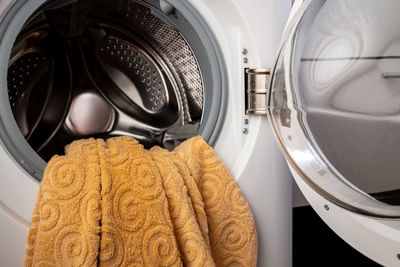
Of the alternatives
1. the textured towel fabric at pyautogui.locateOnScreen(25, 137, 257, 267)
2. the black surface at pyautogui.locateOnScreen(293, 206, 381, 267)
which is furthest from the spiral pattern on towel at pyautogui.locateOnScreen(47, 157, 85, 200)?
the black surface at pyautogui.locateOnScreen(293, 206, 381, 267)

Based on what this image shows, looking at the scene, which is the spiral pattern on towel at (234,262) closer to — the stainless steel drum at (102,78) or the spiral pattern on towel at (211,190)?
the spiral pattern on towel at (211,190)

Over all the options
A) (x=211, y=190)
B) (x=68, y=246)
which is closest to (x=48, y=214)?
(x=68, y=246)

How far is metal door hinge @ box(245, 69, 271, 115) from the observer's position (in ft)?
2.78

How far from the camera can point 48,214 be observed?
0.65 m

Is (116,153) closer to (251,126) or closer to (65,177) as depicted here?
(65,177)

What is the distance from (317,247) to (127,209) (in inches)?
34.3

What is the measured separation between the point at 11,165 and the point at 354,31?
24.9 inches

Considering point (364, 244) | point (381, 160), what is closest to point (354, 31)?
point (381, 160)

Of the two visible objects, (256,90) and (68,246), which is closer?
(68,246)

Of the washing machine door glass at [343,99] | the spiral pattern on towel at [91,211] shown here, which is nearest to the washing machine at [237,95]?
the washing machine door glass at [343,99]

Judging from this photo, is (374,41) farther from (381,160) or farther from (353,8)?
(381,160)

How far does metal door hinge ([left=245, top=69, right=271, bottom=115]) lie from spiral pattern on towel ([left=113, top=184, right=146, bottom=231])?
308 millimetres

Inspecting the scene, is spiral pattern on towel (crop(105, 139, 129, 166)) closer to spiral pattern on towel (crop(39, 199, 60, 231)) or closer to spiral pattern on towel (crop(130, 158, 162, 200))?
spiral pattern on towel (crop(130, 158, 162, 200))

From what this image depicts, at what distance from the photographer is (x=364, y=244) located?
2.19 feet
